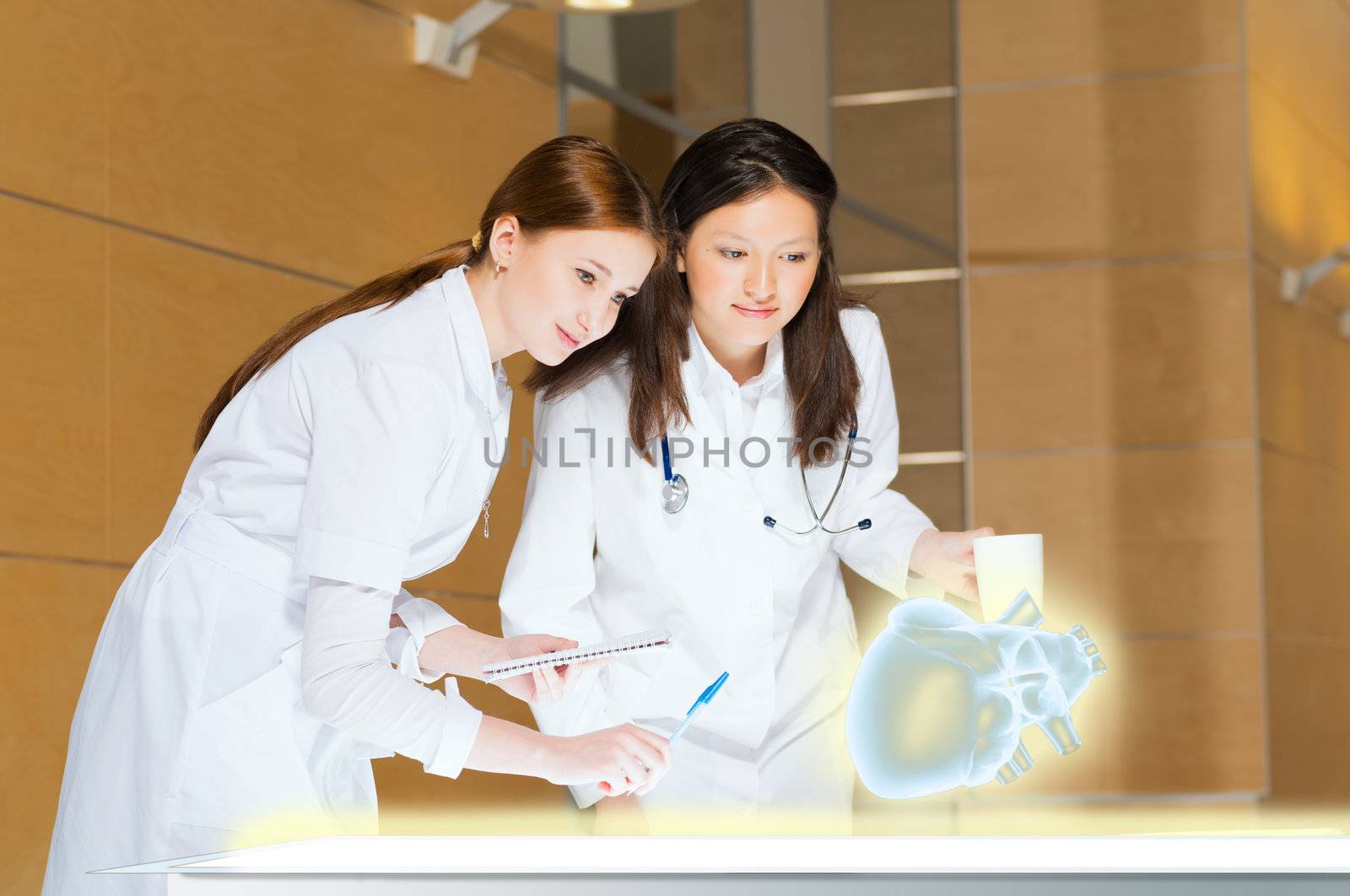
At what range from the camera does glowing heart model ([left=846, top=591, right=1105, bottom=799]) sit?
4.34 feet

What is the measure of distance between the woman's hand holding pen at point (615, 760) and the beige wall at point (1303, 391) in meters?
4.44

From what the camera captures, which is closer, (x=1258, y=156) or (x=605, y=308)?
(x=605, y=308)

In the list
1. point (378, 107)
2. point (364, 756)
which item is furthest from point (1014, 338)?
point (364, 756)

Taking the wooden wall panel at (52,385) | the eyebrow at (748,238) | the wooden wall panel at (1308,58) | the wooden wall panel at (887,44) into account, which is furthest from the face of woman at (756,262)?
the wooden wall panel at (1308,58)

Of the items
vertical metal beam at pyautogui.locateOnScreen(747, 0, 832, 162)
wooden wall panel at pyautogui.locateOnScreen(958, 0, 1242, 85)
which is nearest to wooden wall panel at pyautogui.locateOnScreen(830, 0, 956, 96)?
vertical metal beam at pyautogui.locateOnScreen(747, 0, 832, 162)

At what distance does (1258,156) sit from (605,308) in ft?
14.7

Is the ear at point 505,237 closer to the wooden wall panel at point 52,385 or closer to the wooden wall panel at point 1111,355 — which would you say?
the wooden wall panel at point 52,385

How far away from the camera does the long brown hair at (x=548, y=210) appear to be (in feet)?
4.92

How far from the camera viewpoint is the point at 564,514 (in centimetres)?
179

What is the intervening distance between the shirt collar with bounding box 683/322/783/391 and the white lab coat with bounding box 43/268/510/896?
1.20 ft

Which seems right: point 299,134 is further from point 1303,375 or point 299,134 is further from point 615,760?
point 1303,375

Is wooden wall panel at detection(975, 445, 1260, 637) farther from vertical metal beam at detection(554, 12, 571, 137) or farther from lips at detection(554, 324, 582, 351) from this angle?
lips at detection(554, 324, 582, 351)

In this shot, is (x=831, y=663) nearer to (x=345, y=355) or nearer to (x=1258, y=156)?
(x=345, y=355)

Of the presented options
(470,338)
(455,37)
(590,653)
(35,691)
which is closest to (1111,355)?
(455,37)
